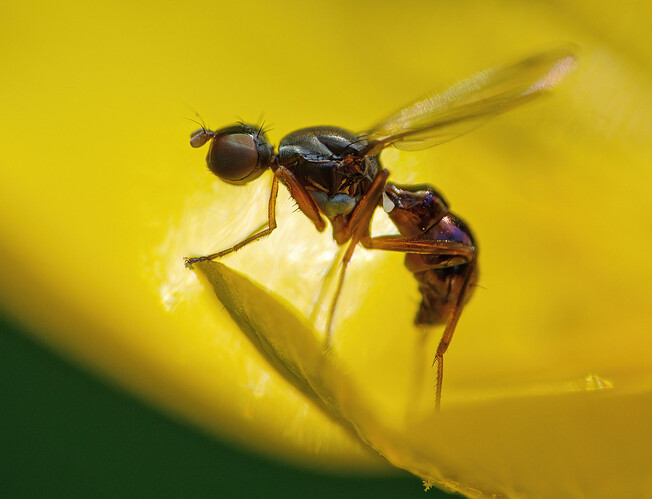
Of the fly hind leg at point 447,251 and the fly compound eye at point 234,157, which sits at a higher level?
the fly compound eye at point 234,157

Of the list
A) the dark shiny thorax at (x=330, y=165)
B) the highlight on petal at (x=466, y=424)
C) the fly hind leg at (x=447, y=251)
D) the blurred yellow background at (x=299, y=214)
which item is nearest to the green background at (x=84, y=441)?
the blurred yellow background at (x=299, y=214)

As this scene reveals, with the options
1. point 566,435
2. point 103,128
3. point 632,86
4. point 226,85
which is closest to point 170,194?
point 103,128

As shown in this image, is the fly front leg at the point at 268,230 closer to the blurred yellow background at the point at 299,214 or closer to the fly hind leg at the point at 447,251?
the blurred yellow background at the point at 299,214

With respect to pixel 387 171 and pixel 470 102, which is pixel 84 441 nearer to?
pixel 387 171

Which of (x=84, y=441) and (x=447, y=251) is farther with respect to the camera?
(x=447, y=251)

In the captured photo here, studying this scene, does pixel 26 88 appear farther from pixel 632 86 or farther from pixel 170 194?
pixel 632 86

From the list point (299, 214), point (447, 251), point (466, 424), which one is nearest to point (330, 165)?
point (299, 214)

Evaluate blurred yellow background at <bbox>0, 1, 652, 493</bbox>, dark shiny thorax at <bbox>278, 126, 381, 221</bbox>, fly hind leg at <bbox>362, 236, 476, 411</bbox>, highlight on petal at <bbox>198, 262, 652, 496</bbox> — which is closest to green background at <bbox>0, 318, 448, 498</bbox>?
blurred yellow background at <bbox>0, 1, 652, 493</bbox>
